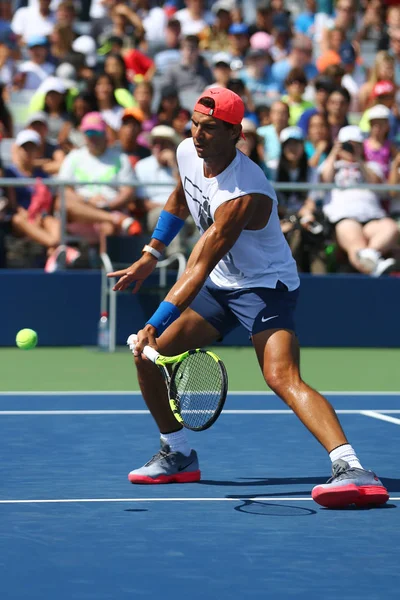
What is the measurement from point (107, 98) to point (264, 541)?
9471 millimetres

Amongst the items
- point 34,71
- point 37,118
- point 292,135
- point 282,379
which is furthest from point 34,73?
point 282,379

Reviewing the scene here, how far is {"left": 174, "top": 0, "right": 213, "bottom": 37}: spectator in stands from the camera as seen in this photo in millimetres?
16391

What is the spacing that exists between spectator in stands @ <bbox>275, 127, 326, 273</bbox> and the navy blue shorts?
595 centimetres

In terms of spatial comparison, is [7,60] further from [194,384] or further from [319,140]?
[194,384]

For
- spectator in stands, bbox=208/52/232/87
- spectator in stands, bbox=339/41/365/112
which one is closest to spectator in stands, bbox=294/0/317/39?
spectator in stands, bbox=339/41/365/112

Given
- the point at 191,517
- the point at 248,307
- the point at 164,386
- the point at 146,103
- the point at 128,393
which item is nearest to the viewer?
the point at 191,517

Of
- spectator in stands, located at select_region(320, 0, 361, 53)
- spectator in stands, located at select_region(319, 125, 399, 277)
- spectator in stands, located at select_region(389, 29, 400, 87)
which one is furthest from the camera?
spectator in stands, located at select_region(320, 0, 361, 53)

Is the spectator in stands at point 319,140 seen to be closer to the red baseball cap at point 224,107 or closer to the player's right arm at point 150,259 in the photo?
the player's right arm at point 150,259

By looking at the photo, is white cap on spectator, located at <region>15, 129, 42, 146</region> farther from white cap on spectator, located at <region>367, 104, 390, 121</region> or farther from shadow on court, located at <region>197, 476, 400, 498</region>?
shadow on court, located at <region>197, 476, 400, 498</region>

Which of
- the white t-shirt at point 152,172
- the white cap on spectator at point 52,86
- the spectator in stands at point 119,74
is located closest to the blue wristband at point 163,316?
the white t-shirt at point 152,172

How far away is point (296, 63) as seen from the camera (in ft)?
51.6

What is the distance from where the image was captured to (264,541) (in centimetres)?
493

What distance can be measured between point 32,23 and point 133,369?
243 inches

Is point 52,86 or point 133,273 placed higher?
point 133,273
